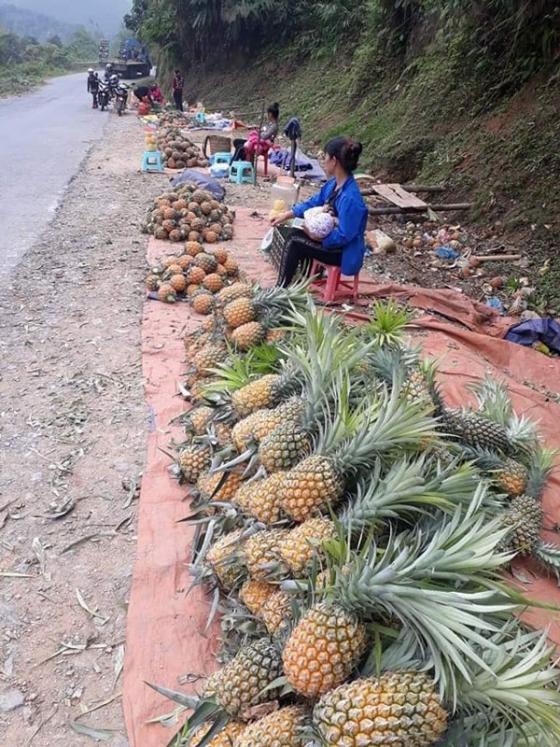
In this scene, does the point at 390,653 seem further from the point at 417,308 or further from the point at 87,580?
the point at 417,308

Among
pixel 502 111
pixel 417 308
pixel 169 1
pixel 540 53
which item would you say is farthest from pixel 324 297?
pixel 169 1

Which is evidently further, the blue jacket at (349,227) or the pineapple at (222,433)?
the blue jacket at (349,227)

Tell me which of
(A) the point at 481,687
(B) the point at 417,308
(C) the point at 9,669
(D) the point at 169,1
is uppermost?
(D) the point at 169,1

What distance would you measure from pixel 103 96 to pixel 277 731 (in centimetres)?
3152

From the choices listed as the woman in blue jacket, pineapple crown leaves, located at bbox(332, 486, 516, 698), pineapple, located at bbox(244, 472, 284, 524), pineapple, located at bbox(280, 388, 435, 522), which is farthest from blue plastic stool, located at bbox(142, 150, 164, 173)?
pineapple crown leaves, located at bbox(332, 486, 516, 698)

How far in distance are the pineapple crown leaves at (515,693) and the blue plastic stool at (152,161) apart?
13524 millimetres

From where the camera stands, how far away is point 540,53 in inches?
405

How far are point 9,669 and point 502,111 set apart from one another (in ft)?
37.4

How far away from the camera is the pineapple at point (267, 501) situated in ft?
8.65

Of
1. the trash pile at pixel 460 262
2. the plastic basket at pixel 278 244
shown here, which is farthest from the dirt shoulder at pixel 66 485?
the trash pile at pixel 460 262

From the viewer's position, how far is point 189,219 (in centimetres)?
866

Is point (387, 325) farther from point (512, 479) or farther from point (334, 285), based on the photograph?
point (334, 285)

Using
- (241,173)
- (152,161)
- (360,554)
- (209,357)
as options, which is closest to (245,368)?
(209,357)

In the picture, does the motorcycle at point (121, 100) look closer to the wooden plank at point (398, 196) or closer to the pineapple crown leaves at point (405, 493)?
the wooden plank at point (398, 196)
